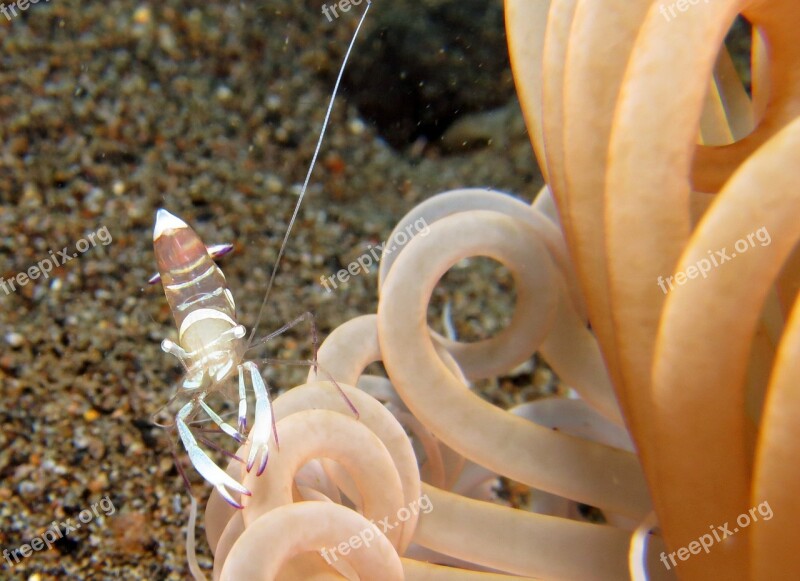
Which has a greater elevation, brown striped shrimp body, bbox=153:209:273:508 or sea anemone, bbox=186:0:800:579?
sea anemone, bbox=186:0:800:579

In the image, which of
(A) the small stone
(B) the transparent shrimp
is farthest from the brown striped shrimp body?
(A) the small stone

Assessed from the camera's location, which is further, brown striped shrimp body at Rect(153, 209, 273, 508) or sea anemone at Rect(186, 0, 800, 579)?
brown striped shrimp body at Rect(153, 209, 273, 508)

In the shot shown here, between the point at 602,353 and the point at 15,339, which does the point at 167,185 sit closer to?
the point at 15,339

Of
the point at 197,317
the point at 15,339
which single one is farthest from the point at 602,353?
the point at 15,339

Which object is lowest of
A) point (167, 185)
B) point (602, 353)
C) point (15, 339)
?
point (15, 339)

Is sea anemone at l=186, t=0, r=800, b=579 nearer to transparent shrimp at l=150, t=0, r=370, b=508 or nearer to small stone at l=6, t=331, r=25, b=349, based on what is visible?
transparent shrimp at l=150, t=0, r=370, b=508

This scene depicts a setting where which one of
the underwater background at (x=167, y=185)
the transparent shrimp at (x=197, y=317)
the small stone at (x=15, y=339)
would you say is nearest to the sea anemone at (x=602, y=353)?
the transparent shrimp at (x=197, y=317)

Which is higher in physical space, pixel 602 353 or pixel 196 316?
pixel 602 353

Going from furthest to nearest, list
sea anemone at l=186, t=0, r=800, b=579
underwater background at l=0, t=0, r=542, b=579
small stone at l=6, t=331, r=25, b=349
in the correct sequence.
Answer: small stone at l=6, t=331, r=25, b=349
underwater background at l=0, t=0, r=542, b=579
sea anemone at l=186, t=0, r=800, b=579

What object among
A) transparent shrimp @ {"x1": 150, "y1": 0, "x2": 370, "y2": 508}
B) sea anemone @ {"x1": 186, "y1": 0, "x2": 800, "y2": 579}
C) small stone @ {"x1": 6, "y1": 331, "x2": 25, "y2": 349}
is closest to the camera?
sea anemone @ {"x1": 186, "y1": 0, "x2": 800, "y2": 579}
